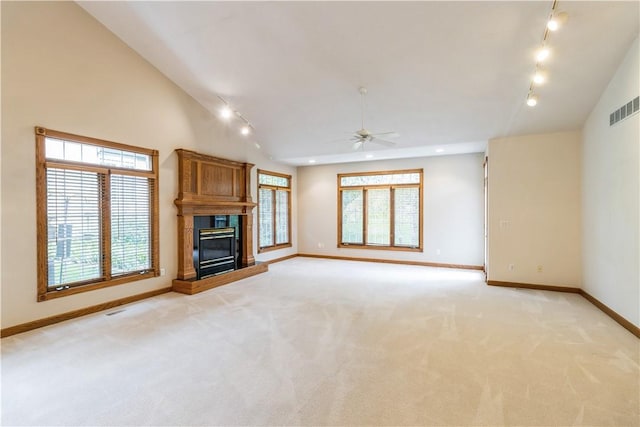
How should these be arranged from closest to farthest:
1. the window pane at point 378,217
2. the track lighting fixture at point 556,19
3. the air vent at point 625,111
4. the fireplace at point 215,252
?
the track lighting fixture at point 556,19, the air vent at point 625,111, the fireplace at point 215,252, the window pane at point 378,217

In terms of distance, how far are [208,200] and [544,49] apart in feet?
18.4

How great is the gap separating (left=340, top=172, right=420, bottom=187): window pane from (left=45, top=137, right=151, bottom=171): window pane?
519cm

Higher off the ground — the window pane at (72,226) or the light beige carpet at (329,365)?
the window pane at (72,226)

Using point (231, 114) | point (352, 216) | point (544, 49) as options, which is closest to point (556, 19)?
point (544, 49)

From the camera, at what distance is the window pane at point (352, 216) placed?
28.1 ft

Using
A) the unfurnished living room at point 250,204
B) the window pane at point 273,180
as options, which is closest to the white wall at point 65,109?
the unfurnished living room at point 250,204

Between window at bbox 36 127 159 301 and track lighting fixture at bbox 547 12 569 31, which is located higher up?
track lighting fixture at bbox 547 12 569 31

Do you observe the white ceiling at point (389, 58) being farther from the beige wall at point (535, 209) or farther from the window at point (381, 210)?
the window at point (381, 210)

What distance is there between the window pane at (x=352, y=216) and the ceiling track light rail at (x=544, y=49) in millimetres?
4821

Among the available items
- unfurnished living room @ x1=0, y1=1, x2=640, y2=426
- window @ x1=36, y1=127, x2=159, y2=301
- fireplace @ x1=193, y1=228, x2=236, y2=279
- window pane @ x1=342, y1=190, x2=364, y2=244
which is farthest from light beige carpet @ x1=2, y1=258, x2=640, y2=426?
window pane @ x1=342, y1=190, x2=364, y2=244

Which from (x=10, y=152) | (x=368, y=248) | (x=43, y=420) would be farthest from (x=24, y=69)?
(x=368, y=248)

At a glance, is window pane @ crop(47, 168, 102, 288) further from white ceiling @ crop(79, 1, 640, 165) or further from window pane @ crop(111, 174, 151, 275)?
white ceiling @ crop(79, 1, 640, 165)

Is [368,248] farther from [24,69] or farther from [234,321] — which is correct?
[24,69]

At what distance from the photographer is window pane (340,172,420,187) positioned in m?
7.87
